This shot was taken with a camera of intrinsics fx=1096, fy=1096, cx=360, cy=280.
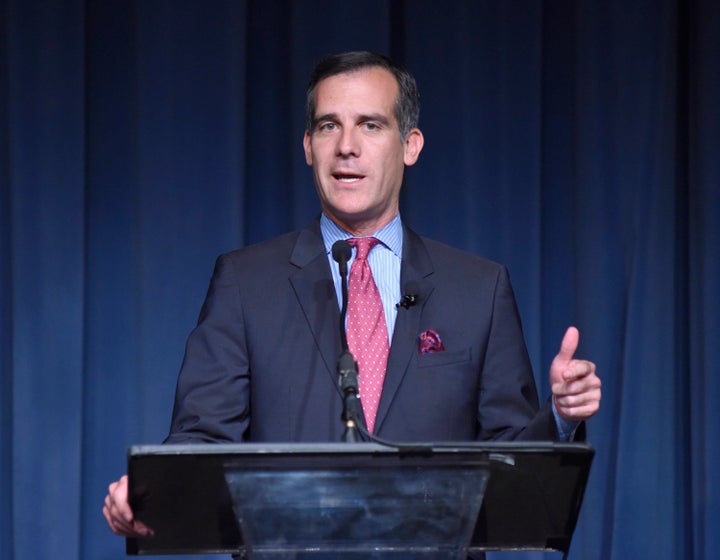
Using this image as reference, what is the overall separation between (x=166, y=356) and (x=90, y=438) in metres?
0.37

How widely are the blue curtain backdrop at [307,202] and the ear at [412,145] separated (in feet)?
2.87

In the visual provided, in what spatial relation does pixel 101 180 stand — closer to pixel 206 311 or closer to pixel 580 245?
pixel 206 311

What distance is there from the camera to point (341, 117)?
2.40 metres

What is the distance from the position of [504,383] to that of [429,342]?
0.18 metres

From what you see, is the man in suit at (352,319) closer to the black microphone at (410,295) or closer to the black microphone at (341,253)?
the black microphone at (410,295)

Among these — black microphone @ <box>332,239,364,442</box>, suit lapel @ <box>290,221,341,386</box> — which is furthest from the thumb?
suit lapel @ <box>290,221,341,386</box>

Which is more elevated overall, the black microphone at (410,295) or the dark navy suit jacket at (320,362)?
the black microphone at (410,295)

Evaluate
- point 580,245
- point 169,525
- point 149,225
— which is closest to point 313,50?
point 149,225

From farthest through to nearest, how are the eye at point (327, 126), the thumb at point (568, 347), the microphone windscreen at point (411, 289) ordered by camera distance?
the eye at point (327, 126)
the microphone windscreen at point (411, 289)
the thumb at point (568, 347)

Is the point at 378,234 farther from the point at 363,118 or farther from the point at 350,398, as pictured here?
the point at 350,398

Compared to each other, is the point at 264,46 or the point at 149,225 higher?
the point at 264,46

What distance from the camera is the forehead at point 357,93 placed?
94.7 inches

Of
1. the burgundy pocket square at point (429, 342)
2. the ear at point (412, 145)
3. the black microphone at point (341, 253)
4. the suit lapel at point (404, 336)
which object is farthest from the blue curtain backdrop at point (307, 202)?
the black microphone at point (341, 253)

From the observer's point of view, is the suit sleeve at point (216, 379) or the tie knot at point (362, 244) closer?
the suit sleeve at point (216, 379)
